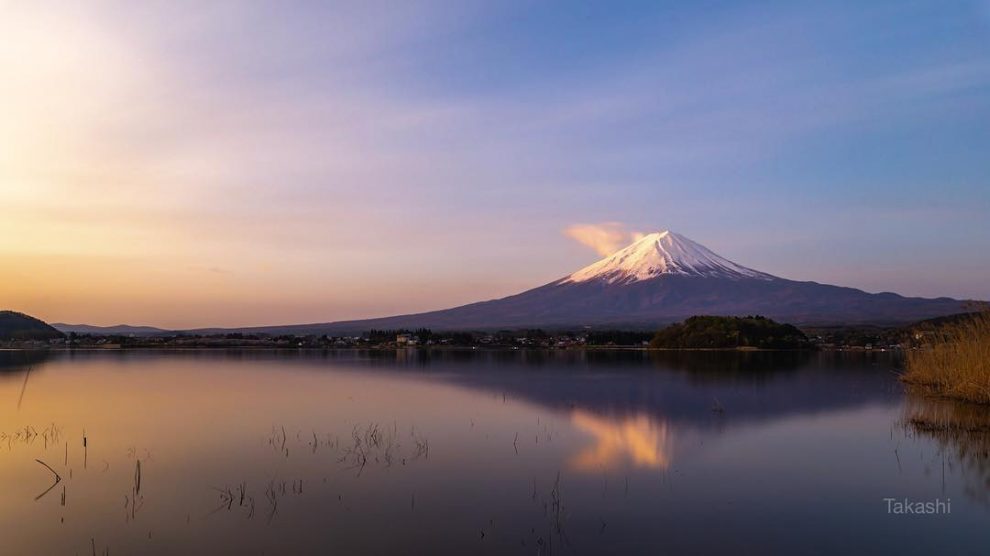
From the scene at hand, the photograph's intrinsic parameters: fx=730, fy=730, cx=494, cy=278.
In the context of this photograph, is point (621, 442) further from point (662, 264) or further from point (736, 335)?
point (662, 264)

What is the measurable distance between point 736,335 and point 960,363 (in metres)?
35.3

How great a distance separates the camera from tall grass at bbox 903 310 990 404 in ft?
41.5

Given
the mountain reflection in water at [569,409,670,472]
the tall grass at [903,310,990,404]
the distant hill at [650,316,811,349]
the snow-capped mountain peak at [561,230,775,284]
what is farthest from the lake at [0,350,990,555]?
the snow-capped mountain peak at [561,230,775,284]

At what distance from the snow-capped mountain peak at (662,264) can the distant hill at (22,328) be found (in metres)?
71.7

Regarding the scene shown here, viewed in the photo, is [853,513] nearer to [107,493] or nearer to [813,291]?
[107,493]

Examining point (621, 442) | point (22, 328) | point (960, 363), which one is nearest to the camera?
point (621, 442)

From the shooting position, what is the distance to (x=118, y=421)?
40.0 ft

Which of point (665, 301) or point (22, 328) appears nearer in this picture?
point (22, 328)

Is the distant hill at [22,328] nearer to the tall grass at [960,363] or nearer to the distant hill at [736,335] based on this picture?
the distant hill at [736,335]

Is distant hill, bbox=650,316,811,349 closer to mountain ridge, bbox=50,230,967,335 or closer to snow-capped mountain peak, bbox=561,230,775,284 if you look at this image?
mountain ridge, bbox=50,230,967,335

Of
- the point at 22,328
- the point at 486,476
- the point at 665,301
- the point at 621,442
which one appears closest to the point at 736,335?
the point at 621,442

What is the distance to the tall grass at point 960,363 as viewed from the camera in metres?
12.7

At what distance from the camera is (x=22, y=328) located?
225 ft

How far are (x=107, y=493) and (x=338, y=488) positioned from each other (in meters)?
2.17
